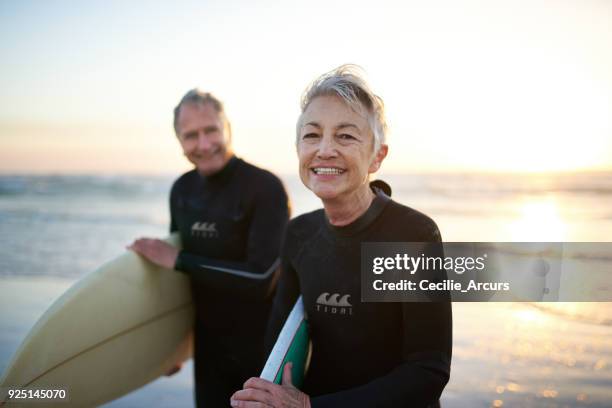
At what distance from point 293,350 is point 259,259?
31.1 inches

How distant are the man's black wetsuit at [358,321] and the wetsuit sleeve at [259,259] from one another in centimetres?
51

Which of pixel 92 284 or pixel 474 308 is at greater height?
pixel 92 284

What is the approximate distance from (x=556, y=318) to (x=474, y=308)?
747 mm

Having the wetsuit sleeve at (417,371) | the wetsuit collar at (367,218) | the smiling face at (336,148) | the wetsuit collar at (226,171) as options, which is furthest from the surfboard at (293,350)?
the wetsuit collar at (226,171)

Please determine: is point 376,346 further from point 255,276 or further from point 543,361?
point 543,361

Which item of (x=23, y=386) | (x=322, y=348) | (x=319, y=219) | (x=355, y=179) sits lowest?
(x=23, y=386)

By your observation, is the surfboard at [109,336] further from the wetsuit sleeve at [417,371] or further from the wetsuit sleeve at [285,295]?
the wetsuit sleeve at [417,371]

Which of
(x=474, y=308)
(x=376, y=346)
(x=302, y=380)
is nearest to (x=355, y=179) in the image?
(x=376, y=346)

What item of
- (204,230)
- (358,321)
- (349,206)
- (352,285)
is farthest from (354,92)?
(204,230)

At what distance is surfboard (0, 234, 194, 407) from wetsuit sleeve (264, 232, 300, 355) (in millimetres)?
1186

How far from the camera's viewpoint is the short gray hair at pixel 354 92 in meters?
1.58

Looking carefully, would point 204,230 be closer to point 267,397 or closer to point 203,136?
point 203,136

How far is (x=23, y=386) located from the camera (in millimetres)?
2277

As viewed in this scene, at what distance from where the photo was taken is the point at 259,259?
246cm
